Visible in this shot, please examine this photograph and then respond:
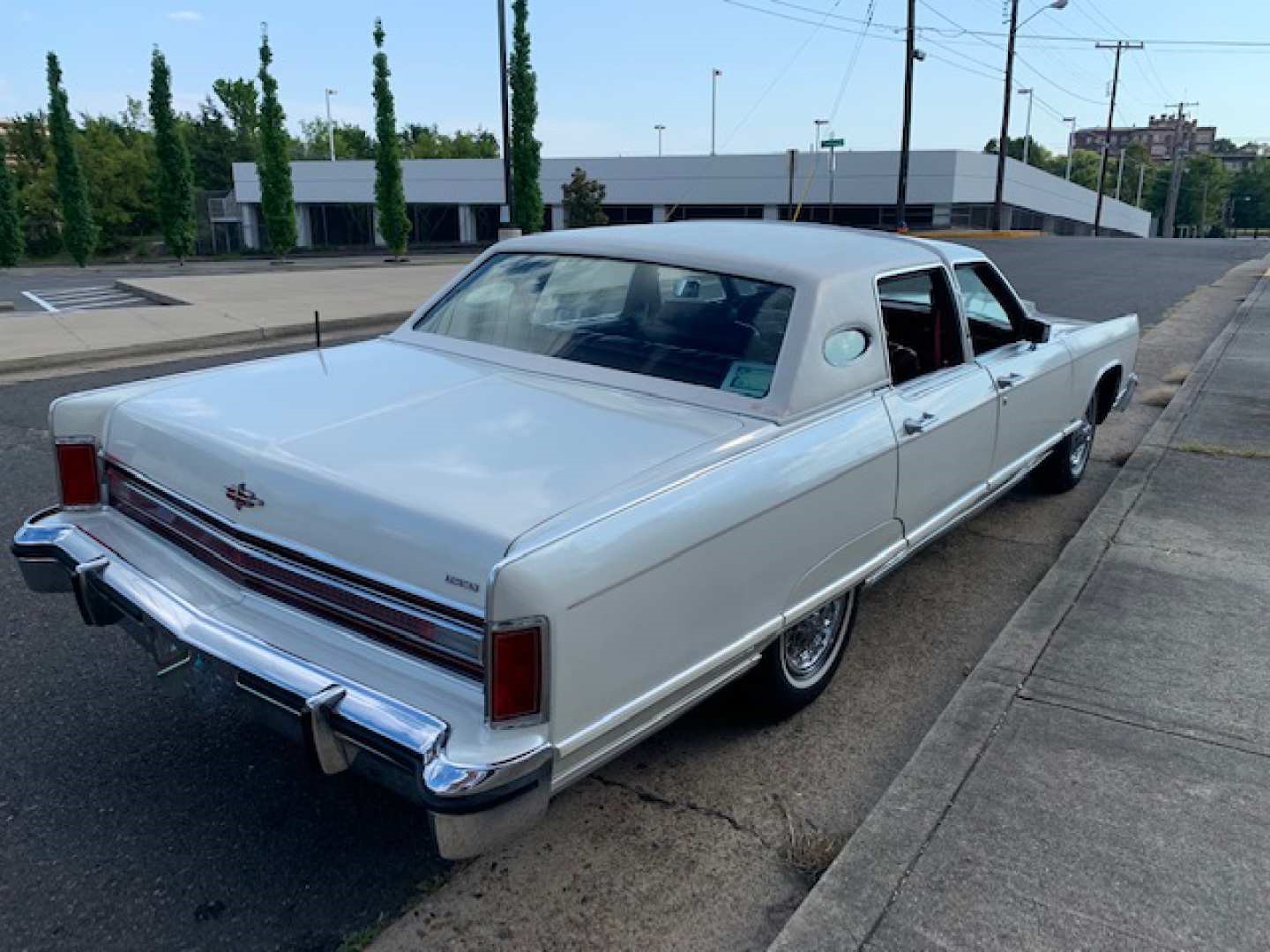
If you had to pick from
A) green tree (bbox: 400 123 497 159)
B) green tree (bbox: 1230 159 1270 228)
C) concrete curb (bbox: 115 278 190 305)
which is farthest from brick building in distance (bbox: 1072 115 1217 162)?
concrete curb (bbox: 115 278 190 305)

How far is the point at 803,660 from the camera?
3.44 metres

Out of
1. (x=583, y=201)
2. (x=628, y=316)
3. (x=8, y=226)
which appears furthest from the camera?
(x=583, y=201)

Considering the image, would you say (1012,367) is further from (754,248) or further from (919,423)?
(754,248)

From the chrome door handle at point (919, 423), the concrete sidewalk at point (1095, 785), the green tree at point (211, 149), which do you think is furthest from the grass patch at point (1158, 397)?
the green tree at point (211, 149)

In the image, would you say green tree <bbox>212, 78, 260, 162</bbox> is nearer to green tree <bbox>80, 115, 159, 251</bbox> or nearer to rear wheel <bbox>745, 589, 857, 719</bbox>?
green tree <bbox>80, 115, 159, 251</bbox>

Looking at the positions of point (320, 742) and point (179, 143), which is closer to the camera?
point (320, 742)

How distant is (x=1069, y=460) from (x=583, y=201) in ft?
117

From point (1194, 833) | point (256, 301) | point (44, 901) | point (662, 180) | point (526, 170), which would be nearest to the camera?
point (44, 901)

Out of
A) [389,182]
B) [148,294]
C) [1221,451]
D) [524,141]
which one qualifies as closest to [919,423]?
[1221,451]

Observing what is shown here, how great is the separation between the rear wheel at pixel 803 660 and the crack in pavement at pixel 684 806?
0.44 metres

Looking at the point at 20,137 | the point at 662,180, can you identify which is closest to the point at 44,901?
the point at 662,180

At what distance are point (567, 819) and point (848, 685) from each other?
51.5 inches

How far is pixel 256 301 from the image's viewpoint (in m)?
15.4

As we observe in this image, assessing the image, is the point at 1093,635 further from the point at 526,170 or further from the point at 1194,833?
the point at 526,170
